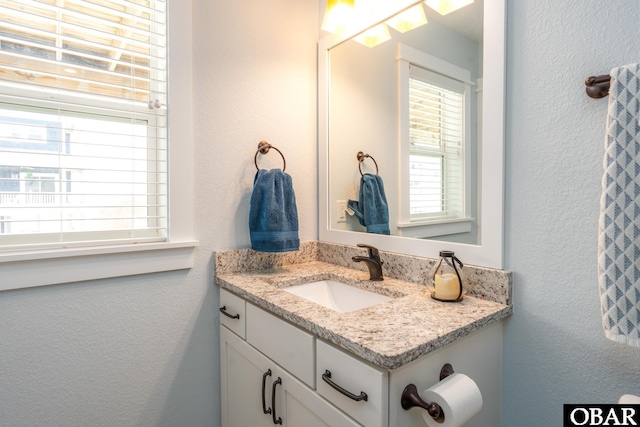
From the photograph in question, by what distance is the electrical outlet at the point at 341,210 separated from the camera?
5.25 feet

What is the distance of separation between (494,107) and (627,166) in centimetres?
38

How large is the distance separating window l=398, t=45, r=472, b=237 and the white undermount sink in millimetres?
309

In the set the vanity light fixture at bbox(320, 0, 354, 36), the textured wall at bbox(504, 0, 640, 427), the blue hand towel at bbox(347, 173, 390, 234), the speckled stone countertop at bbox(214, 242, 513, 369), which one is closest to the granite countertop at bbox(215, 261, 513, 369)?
the speckled stone countertop at bbox(214, 242, 513, 369)

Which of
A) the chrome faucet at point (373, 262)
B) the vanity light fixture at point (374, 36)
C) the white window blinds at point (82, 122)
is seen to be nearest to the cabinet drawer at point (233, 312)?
the white window blinds at point (82, 122)

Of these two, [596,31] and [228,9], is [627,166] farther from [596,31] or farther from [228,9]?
[228,9]

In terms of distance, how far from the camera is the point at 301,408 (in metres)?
0.96

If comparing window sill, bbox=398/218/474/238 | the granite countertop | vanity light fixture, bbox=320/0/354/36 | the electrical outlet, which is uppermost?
vanity light fixture, bbox=320/0/354/36

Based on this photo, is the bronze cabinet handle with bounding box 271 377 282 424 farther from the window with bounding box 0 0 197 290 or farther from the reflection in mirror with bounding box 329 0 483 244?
the reflection in mirror with bounding box 329 0 483 244

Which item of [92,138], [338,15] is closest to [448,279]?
[338,15]

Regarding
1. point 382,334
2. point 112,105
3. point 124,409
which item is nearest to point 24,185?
point 112,105

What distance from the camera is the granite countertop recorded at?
75cm

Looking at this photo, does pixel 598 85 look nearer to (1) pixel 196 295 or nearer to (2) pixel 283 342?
(2) pixel 283 342

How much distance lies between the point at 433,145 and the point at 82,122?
126 centimetres

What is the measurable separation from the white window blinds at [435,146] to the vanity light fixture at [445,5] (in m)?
0.20
